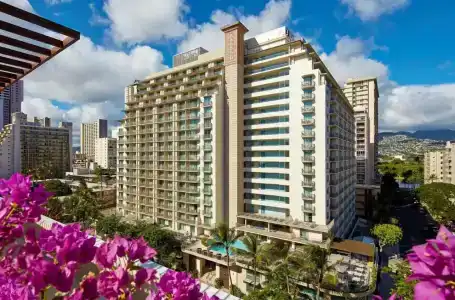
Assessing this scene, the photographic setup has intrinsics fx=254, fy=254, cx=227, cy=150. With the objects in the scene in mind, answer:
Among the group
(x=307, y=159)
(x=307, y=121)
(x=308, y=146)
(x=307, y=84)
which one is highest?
(x=307, y=84)

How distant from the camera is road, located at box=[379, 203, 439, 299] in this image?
25.4 meters

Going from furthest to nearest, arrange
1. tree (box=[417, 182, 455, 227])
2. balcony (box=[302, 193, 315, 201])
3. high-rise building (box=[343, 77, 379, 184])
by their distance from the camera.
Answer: high-rise building (box=[343, 77, 379, 184]), tree (box=[417, 182, 455, 227]), balcony (box=[302, 193, 315, 201])

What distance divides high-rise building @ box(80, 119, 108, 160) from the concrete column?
121 metres

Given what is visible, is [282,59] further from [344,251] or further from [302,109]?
[344,251]

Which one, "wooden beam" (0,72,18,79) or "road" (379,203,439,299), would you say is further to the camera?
"road" (379,203,439,299)

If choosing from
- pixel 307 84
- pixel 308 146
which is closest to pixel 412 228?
pixel 308 146

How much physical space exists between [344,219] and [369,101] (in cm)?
4325

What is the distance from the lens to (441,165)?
237 ft

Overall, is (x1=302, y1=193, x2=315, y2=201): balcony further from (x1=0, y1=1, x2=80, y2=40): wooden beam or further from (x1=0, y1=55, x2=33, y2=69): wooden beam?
(x1=0, y1=1, x2=80, y2=40): wooden beam

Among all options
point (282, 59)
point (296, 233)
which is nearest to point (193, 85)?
point (282, 59)

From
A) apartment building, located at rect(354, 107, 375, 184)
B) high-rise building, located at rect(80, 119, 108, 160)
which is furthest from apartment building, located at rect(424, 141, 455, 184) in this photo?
high-rise building, located at rect(80, 119, 108, 160)

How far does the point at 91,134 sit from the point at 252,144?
424ft

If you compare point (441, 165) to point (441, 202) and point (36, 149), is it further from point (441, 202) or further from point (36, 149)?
point (36, 149)

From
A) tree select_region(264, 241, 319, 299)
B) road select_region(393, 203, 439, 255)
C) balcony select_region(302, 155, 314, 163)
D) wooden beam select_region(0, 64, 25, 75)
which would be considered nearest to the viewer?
wooden beam select_region(0, 64, 25, 75)
